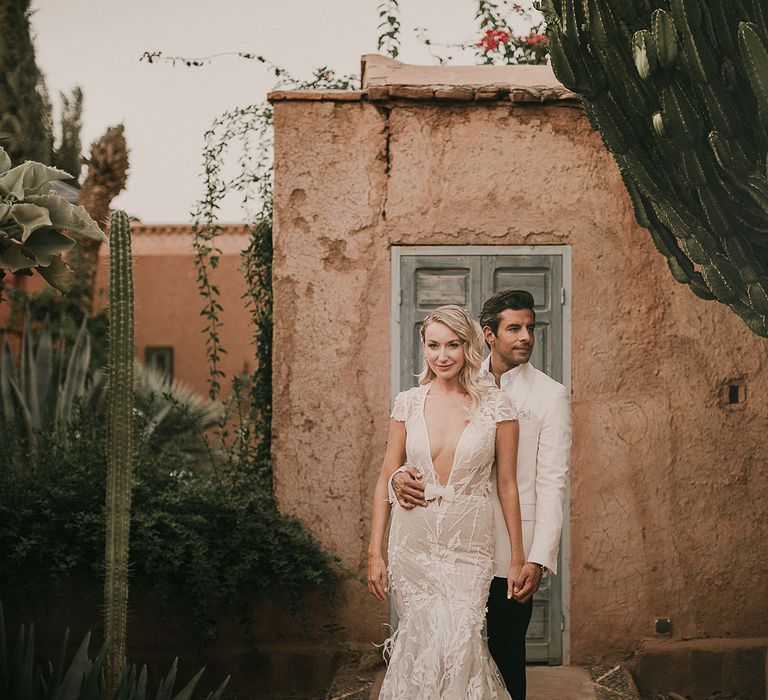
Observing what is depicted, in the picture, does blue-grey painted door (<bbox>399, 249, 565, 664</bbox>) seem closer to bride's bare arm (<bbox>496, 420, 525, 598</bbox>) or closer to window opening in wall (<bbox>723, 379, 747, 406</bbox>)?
window opening in wall (<bbox>723, 379, 747, 406</bbox>)

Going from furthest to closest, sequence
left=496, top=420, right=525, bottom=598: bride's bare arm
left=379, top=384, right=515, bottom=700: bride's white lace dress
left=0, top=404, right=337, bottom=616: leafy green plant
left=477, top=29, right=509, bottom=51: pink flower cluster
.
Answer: left=477, top=29, right=509, bottom=51: pink flower cluster < left=0, top=404, right=337, bottom=616: leafy green plant < left=496, top=420, right=525, bottom=598: bride's bare arm < left=379, top=384, right=515, bottom=700: bride's white lace dress

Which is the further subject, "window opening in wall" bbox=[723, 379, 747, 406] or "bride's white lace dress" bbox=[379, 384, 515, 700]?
"window opening in wall" bbox=[723, 379, 747, 406]

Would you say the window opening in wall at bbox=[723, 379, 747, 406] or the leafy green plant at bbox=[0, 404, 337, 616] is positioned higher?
the window opening in wall at bbox=[723, 379, 747, 406]

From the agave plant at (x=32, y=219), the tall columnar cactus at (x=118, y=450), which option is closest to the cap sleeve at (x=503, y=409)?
the tall columnar cactus at (x=118, y=450)

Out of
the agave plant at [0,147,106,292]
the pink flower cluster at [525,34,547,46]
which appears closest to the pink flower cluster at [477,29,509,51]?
the pink flower cluster at [525,34,547,46]

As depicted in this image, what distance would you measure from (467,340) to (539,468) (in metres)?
0.68

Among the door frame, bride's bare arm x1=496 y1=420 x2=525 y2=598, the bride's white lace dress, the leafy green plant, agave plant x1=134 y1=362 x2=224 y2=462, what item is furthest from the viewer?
agave plant x1=134 y1=362 x2=224 y2=462

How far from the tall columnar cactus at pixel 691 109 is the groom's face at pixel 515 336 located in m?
0.80

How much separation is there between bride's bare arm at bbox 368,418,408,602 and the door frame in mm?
1856

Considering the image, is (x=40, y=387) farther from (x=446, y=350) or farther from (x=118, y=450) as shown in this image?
(x=446, y=350)

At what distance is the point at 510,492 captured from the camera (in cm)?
433

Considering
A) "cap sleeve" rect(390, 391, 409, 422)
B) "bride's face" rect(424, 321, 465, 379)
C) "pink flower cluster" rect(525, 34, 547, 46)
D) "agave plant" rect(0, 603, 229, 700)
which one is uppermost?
"pink flower cluster" rect(525, 34, 547, 46)

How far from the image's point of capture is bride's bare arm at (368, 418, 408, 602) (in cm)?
437

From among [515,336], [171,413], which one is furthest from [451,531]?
[171,413]
